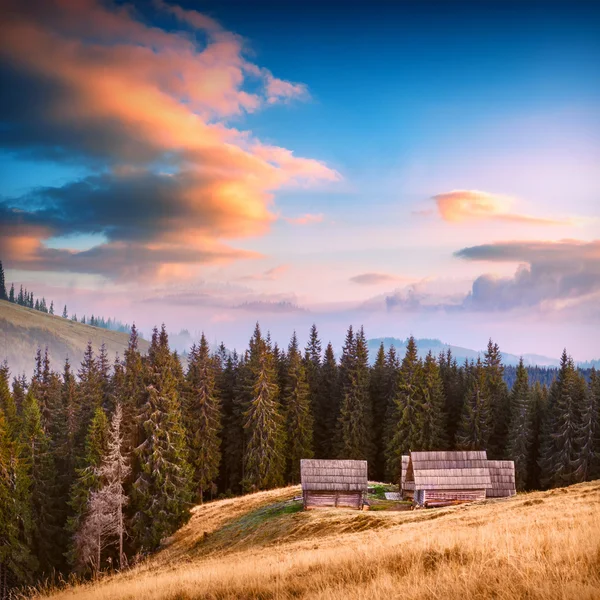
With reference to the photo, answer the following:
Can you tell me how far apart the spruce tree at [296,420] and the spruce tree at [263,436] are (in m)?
2.84

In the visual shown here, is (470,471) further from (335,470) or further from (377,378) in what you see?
(377,378)

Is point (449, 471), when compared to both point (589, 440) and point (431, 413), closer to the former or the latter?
point (431, 413)

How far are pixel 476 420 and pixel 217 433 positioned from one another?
113 feet

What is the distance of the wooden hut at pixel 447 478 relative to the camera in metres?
43.1

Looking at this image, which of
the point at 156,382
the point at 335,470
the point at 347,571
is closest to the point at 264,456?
the point at 335,470

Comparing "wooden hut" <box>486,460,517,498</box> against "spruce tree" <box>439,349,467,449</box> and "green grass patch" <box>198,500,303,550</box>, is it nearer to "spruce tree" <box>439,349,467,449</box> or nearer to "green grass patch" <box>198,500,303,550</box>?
"spruce tree" <box>439,349,467,449</box>

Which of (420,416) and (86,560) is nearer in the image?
(86,560)

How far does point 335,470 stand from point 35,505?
98.7ft

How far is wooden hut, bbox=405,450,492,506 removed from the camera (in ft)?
141

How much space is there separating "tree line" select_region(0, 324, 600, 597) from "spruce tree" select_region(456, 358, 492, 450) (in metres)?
0.17

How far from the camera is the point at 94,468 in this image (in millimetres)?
42344

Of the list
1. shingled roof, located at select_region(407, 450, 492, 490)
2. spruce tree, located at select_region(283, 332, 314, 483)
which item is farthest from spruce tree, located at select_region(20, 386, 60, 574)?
shingled roof, located at select_region(407, 450, 492, 490)

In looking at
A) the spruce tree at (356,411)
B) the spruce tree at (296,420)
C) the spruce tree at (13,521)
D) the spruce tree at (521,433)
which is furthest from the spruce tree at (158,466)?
the spruce tree at (521,433)

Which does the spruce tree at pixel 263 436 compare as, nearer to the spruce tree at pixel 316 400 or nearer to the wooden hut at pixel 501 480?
the spruce tree at pixel 316 400
